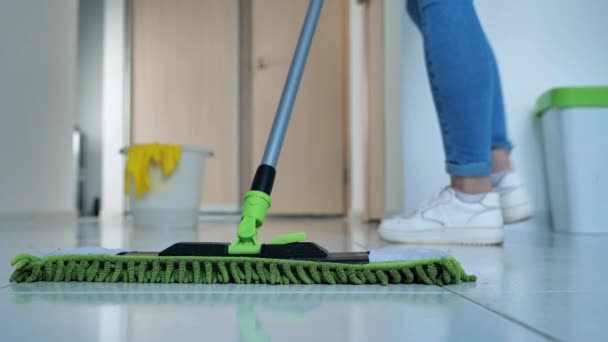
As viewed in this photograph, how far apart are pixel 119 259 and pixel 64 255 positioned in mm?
57

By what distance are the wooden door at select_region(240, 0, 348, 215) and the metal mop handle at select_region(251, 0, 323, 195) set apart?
281cm

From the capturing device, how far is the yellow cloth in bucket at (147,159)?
79.6 inches

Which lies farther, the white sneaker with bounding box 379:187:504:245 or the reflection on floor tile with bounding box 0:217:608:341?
the white sneaker with bounding box 379:187:504:245

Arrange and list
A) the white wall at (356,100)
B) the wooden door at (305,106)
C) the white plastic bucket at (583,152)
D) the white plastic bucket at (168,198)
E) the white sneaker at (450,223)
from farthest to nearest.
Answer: the wooden door at (305,106)
the white wall at (356,100)
the white plastic bucket at (168,198)
the white plastic bucket at (583,152)
the white sneaker at (450,223)

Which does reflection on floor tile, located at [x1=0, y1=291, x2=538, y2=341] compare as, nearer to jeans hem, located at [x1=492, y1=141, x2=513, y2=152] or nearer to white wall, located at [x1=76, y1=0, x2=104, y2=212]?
jeans hem, located at [x1=492, y1=141, x2=513, y2=152]

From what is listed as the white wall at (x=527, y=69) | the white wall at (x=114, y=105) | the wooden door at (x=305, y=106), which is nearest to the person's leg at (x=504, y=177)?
the white wall at (x=527, y=69)

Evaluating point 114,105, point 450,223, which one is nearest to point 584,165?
point 450,223

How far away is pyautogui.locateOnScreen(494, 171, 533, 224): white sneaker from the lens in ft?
4.33

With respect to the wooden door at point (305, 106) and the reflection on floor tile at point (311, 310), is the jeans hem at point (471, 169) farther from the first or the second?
the wooden door at point (305, 106)

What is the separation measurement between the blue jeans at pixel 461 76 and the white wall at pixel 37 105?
162 cm

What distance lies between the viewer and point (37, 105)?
245cm

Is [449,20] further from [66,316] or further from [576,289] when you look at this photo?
[66,316]

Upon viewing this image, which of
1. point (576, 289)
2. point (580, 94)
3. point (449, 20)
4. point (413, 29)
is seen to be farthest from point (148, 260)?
point (413, 29)

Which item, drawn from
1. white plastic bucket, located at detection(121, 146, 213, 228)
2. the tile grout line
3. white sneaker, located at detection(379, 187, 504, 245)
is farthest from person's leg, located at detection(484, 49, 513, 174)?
white plastic bucket, located at detection(121, 146, 213, 228)
